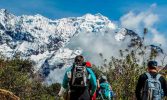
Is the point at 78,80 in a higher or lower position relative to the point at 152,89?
higher

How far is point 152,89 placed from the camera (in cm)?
1330

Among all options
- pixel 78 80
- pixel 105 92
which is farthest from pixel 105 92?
pixel 78 80

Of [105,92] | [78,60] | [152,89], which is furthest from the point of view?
[105,92]

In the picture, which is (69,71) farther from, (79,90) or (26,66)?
(26,66)

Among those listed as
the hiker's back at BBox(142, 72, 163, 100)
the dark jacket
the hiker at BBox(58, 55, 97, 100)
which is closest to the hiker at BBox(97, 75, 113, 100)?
the hiker at BBox(58, 55, 97, 100)

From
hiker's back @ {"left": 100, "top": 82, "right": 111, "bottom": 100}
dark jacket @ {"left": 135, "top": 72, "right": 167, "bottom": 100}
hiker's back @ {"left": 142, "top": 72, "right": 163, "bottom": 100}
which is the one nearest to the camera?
hiker's back @ {"left": 142, "top": 72, "right": 163, "bottom": 100}

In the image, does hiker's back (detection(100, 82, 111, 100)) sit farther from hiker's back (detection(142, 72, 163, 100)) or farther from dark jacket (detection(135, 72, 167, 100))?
hiker's back (detection(142, 72, 163, 100))

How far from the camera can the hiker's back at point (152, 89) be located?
13.3 m

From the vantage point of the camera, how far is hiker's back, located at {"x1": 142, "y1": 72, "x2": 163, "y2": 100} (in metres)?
13.3

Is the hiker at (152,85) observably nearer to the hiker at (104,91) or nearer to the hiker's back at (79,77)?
the hiker's back at (79,77)

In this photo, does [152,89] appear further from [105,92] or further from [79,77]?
[105,92]

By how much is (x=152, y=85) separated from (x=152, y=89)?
0.10 meters

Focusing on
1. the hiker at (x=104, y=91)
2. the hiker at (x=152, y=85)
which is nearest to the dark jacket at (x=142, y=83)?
the hiker at (x=152, y=85)

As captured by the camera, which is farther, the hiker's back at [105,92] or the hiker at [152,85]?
the hiker's back at [105,92]
